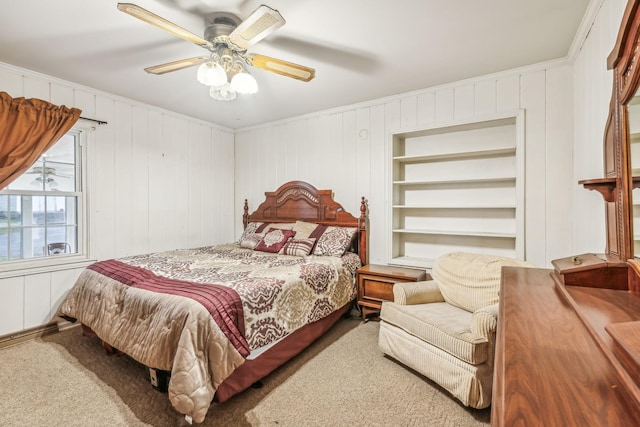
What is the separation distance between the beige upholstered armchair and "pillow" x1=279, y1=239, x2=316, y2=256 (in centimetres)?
117

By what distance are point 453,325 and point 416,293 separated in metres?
0.49

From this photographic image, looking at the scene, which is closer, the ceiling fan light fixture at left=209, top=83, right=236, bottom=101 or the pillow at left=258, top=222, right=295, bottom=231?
the ceiling fan light fixture at left=209, top=83, right=236, bottom=101

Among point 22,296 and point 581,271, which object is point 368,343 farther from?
point 22,296

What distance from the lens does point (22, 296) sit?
2717mm

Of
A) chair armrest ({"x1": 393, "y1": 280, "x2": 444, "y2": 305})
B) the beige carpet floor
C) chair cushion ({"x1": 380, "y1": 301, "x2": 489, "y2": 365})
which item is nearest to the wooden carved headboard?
chair armrest ({"x1": 393, "y1": 280, "x2": 444, "y2": 305})

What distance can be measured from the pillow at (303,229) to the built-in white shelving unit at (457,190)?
94 cm

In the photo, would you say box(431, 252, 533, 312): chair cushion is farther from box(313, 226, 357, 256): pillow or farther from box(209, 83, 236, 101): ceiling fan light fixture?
box(209, 83, 236, 101): ceiling fan light fixture

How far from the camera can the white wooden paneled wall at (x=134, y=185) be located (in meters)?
2.74

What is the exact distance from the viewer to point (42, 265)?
2836 millimetres

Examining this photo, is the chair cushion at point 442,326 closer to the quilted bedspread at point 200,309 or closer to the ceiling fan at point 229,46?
the quilted bedspread at point 200,309

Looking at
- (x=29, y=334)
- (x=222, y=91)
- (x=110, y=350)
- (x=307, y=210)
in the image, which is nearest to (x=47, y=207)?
(x=29, y=334)

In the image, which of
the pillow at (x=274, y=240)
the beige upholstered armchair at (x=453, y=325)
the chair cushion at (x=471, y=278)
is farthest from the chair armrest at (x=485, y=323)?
the pillow at (x=274, y=240)

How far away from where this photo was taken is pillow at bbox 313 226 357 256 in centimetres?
324

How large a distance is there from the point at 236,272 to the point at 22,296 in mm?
2083
